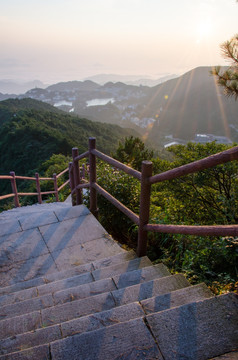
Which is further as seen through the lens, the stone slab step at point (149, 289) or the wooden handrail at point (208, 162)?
the stone slab step at point (149, 289)

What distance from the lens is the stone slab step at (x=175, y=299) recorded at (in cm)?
140

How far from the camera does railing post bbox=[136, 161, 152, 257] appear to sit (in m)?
1.93

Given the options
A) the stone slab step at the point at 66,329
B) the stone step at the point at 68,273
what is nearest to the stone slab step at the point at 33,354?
the stone slab step at the point at 66,329

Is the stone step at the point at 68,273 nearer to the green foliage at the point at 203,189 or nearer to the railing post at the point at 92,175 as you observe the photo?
the railing post at the point at 92,175

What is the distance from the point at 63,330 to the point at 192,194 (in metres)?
5.20

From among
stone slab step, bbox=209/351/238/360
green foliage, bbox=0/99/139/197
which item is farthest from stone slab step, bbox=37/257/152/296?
green foliage, bbox=0/99/139/197

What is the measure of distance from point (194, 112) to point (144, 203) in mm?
96940

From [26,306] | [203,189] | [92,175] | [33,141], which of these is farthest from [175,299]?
[33,141]

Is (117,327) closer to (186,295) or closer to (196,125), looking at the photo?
(186,295)

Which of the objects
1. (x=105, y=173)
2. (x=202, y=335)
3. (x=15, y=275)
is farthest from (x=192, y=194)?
(x=202, y=335)

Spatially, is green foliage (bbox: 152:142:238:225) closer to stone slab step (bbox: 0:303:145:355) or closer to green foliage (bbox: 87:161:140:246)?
green foliage (bbox: 87:161:140:246)

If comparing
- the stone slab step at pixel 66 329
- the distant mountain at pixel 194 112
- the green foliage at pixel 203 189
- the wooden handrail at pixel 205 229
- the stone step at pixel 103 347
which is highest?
the wooden handrail at pixel 205 229

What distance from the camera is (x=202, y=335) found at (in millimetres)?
1146

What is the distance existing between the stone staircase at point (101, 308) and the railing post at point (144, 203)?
5.6 inches
